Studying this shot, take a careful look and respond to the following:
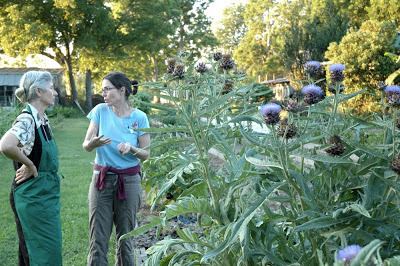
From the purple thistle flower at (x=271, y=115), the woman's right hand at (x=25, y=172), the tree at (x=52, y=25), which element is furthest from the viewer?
the tree at (x=52, y=25)

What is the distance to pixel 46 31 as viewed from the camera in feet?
115

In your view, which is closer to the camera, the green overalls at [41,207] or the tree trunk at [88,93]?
the green overalls at [41,207]

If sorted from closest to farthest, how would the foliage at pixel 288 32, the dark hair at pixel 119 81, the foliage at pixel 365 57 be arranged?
1. the dark hair at pixel 119 81
2. the foliage at pixel 365 57
3. the foliage at pixel 288 32

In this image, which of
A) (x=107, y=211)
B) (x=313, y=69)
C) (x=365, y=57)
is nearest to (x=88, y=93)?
(x=365, y=57)

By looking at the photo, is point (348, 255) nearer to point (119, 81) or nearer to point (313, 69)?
point (313, 69)

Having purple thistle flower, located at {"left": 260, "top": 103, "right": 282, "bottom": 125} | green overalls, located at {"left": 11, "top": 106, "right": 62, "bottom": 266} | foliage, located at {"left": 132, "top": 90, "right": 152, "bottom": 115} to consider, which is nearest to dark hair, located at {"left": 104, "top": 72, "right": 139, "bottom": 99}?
foliage, located at {"left": 132, "top": 90, "right": 152, "bottom": 115}

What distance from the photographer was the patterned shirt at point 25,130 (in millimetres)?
3715

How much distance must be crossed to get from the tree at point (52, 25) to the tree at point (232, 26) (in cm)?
3801

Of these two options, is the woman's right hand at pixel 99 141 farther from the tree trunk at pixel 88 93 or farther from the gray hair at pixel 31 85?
the tree trunk at pixel 88 93

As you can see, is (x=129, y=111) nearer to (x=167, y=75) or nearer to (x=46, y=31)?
(x=167, y=75)

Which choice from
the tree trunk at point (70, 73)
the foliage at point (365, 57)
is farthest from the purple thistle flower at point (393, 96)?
the tree trunk at point (70, 73)

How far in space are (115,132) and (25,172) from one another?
735mm

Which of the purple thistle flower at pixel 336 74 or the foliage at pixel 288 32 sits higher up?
the foliage at pixel 288 32

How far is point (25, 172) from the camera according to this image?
3859 millimetres
